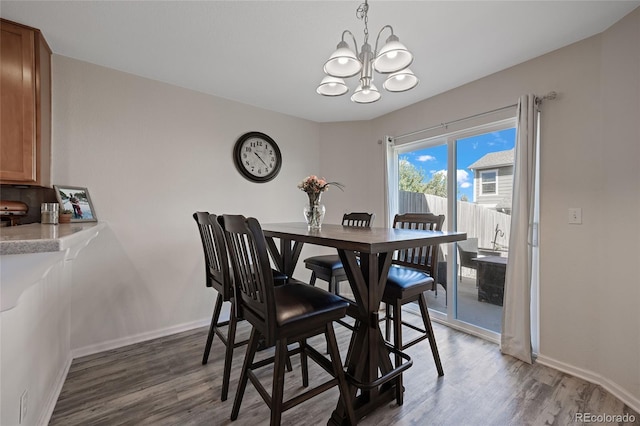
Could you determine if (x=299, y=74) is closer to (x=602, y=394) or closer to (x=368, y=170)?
(x=368, y=170)

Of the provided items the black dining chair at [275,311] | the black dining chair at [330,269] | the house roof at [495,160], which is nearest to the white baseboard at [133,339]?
the black dining chair at [330,269]

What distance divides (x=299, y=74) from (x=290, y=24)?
0.66 meters

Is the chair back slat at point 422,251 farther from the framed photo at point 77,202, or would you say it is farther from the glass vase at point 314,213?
the framed photo at point 77,202

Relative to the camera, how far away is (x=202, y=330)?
8.77 ft

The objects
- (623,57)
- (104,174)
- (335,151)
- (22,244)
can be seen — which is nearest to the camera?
(22,244)

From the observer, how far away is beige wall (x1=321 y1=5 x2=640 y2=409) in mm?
1688

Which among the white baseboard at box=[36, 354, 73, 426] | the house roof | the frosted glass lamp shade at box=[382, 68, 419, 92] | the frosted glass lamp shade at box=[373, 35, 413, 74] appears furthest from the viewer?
the house roof

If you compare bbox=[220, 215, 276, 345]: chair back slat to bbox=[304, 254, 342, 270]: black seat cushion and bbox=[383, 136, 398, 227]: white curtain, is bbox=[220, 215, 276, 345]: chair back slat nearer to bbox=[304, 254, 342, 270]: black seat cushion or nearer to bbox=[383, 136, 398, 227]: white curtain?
bbox=[304, 254, 342, 270]: black seat cushion

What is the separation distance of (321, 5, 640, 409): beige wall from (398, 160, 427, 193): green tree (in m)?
1.09

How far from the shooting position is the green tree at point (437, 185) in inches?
114

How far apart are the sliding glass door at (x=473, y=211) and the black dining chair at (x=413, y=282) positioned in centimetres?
75

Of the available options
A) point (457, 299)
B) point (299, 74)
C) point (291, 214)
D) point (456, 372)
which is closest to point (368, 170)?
point (291, 214)

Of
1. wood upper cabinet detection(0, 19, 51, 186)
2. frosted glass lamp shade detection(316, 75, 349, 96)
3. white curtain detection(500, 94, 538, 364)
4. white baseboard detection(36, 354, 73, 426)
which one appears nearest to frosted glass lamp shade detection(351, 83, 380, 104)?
frosted glass lamp shade detection(316, 75, 349, 96)

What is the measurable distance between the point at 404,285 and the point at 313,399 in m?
0.90
